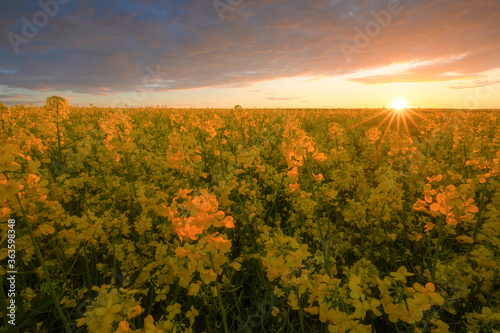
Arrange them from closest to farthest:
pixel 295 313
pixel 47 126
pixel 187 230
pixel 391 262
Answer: pixel 187 230 < pixel 295 313 < pixel 391 262 < pixel 47 126

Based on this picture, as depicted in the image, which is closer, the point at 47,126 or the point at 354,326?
the point at 354,326

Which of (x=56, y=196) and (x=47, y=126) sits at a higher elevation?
(x=47, y=126)

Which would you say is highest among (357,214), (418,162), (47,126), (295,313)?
(47,126)

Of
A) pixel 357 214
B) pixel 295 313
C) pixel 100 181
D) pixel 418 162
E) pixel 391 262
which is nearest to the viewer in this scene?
pixel 295 313

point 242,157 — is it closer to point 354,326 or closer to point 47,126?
point 354,326

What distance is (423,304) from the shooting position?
112 centimetres

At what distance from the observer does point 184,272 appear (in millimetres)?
1716

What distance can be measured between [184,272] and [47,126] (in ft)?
18.3

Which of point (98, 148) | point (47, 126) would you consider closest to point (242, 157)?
point (98, 148)

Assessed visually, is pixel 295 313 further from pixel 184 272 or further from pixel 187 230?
pixel 187 230

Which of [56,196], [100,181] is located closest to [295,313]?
[56,196]

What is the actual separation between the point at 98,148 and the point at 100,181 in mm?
1757

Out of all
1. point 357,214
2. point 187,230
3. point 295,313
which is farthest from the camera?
point 357,214

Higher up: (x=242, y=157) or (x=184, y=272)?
(x=242, y=157)
